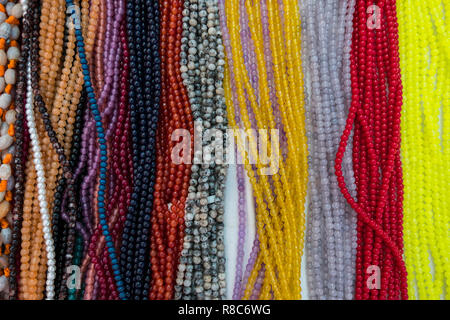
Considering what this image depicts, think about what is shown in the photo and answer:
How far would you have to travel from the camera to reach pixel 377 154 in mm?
1180

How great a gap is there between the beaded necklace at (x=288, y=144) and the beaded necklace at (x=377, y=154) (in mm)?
138

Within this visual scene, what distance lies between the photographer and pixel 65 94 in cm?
120

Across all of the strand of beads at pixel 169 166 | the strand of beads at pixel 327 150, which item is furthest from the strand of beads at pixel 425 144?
the strand of beads at pixel 169 166

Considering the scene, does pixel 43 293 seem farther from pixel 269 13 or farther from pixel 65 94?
pixel 269 13

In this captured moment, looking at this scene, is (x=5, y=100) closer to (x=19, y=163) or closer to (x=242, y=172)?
(x=19, y=163)

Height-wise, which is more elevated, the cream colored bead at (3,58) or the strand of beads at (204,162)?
the cream colored bead at (3,58)

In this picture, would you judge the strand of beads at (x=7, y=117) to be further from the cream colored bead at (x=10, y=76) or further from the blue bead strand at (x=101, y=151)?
the blue bead strand at (x=101, y=151)

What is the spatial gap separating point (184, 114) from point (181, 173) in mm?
173

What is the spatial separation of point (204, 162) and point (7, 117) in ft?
1.83

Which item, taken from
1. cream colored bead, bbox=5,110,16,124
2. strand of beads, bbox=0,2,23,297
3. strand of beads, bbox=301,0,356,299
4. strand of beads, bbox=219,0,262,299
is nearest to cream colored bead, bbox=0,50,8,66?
strand of beads, bbox=0,2,23,297

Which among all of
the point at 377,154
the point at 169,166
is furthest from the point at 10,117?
the point at 377,154

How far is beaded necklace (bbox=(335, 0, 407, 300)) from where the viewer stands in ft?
3.70

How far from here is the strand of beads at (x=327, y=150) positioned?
1146mm
